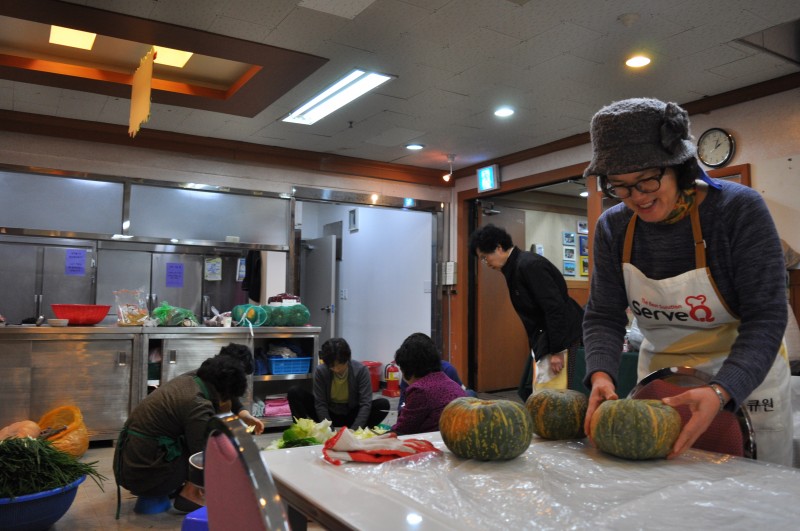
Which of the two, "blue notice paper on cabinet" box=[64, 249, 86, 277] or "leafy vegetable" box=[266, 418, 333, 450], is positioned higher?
"blue notice paper on cabinet" box=[64, 249, 86, 277]

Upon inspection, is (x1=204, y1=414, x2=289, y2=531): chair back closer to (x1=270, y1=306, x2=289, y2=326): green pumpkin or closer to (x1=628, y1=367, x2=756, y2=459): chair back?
(x1=628, y1=367, x2=756, y2=459): chair back

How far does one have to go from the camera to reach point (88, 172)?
18.4 feet

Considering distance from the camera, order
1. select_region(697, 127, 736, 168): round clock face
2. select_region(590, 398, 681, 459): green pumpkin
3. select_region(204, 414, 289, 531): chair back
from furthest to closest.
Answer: select_region(697, 127, 736, 168): round clock face, select_region(590, 398, 681, 459): green pumpkin, select_region(204, 414, 289, 531): chair back

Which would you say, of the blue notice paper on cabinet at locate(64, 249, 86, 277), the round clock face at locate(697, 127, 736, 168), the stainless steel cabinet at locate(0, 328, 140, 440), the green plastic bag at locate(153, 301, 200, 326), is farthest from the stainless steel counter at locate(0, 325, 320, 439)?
the round clock face at locate(697, 127, 736, 168)

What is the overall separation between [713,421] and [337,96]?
13.2 ft

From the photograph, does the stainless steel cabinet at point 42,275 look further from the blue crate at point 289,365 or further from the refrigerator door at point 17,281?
the blue crate at point 289,365

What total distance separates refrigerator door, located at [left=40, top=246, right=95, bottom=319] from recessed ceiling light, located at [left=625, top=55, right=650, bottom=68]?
205 inches

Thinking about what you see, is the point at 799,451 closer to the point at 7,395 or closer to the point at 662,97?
the point at 662,97

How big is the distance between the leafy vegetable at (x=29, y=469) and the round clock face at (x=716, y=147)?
4.67 m

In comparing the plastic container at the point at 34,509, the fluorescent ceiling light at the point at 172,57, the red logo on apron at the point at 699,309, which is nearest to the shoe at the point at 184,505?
the plastic container at the point at 34,509

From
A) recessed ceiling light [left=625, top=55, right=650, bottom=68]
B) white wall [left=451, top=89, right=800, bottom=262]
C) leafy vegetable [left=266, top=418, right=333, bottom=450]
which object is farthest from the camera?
white wall [left=451, top=89, right=800, bottom=262]

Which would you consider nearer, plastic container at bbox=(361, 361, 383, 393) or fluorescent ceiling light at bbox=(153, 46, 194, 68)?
fluorescent ceiling light at bbox=(153, 46, 194, 68)

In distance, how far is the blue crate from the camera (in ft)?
18.2

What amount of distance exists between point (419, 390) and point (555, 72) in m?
2.56
